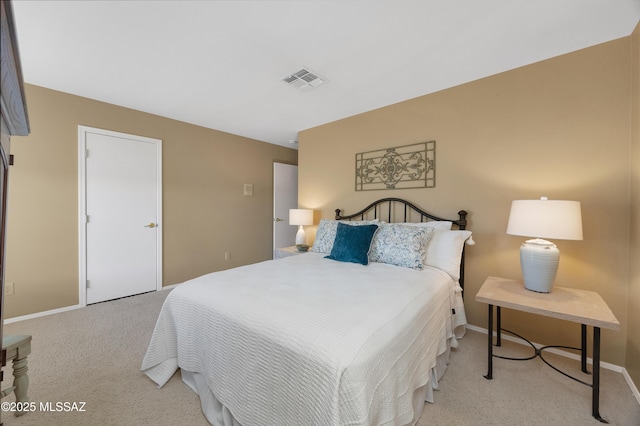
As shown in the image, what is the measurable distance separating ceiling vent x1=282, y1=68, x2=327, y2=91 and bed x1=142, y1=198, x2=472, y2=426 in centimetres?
172

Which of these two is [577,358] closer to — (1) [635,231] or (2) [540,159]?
(1) [635,231]

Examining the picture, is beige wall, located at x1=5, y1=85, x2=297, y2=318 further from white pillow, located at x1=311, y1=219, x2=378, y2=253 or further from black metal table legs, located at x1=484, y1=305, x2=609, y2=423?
black metal table legs, located at x1=484, y1=305, x2=609, y2=423

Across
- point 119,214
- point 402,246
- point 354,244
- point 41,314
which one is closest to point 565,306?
point 402,246

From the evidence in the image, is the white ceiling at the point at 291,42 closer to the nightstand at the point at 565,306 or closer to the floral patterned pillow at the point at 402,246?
the floral patterned pillow at the point at 402,246

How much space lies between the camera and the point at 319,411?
37.9 inches

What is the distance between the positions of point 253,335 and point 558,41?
294 cm

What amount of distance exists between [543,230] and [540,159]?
842 millimetres

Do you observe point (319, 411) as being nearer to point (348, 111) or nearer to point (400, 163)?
point (400, 163)

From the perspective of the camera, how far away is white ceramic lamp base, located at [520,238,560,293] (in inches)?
70.6

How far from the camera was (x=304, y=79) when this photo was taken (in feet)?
8.21

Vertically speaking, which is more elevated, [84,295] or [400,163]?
[400,163]

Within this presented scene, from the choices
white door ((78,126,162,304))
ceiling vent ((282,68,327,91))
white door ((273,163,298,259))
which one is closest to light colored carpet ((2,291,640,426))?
white door ((78,126,162,304))

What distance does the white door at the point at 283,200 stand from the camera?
4.96 m

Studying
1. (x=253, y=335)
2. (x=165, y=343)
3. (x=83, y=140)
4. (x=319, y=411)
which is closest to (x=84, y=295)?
(x=83, y=140)
